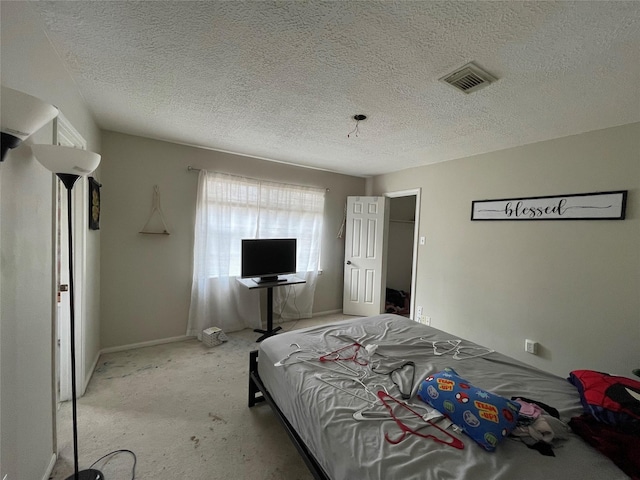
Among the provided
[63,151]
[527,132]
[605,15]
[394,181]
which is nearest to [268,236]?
[394,181]

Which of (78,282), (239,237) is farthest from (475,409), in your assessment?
(239,237)

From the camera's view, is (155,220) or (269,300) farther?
(269,300)

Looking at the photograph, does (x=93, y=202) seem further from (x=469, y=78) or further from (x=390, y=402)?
(x=469, y=78)

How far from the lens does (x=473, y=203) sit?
311 cm

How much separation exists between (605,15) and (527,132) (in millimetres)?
1449

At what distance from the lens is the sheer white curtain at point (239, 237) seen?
324 cm

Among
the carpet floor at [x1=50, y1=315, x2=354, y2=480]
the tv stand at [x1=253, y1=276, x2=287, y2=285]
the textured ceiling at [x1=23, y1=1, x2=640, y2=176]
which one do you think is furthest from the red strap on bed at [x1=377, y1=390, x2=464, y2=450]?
the tv stand at [x1=253, y1=276, x2=287, y2=285]

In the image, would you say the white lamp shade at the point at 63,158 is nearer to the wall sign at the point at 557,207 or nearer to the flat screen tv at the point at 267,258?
the flat screen tv at the point at 267,258

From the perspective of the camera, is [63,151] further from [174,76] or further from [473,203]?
[473,203]

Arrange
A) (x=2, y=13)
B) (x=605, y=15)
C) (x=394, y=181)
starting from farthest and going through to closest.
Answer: (x=394, y=181) → (x=605, y=15) → (x=2, y=13)

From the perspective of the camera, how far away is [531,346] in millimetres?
2594

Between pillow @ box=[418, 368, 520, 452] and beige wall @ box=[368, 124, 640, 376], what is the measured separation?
1832mm

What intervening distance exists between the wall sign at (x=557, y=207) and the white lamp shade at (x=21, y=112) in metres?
3.60

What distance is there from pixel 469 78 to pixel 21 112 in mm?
2177
